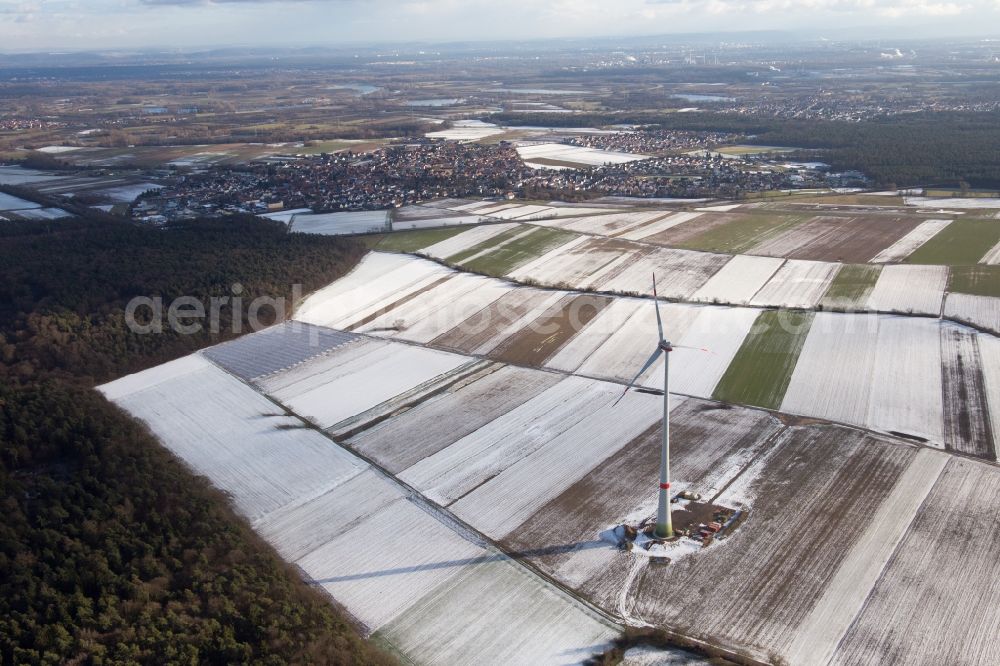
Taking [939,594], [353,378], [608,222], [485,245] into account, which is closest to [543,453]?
[353,378]

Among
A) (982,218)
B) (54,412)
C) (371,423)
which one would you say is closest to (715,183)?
(982,218)

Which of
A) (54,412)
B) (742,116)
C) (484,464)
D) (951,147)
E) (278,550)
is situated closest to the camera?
(278,550)

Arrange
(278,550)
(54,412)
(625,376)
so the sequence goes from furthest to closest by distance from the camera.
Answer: (625,376)
(54,412)
(278,550)

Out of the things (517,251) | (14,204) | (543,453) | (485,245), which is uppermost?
(14,204)

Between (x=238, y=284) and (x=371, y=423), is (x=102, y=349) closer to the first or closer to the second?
(x=238, y=284)

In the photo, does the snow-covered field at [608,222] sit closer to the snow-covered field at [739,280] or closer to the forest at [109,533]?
the snow-covered field at [739,280]

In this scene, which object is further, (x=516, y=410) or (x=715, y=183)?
(x=715, y=183)

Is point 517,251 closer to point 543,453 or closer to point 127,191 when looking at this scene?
point 543,453

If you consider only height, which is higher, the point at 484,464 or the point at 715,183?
the point at 715,183
